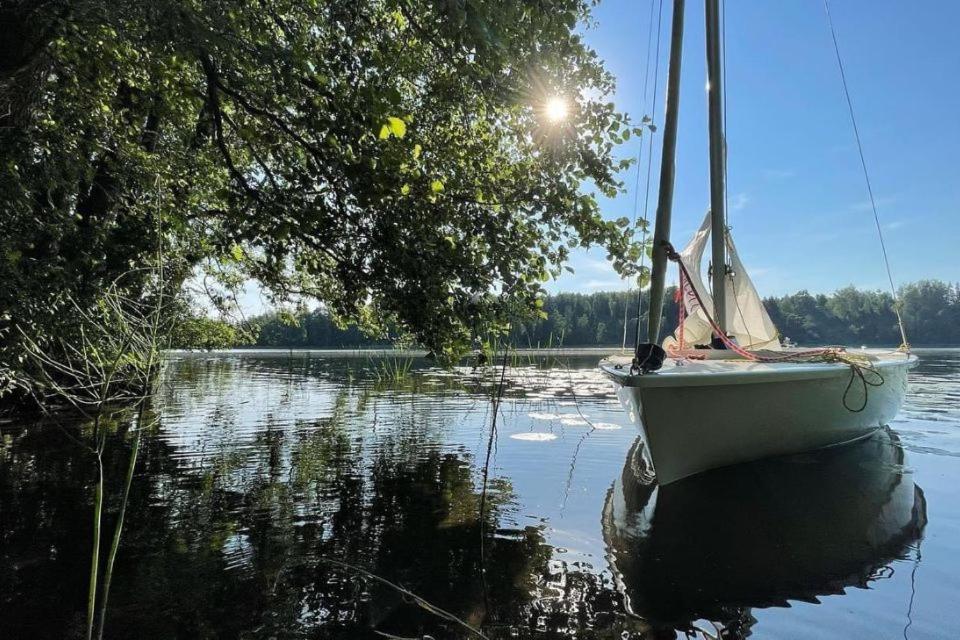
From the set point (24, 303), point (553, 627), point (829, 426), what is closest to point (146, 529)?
point (24, 303)

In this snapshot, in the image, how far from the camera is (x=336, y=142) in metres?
5.05

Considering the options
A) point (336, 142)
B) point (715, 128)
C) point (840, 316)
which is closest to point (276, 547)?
point (336, 142)

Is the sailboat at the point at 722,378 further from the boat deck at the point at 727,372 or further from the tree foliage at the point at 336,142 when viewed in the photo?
the tree foliage at the point at 336,142

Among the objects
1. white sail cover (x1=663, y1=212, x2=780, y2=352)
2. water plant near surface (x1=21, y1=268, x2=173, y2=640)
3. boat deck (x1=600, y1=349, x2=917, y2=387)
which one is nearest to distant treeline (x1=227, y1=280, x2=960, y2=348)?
white sail cover (x1=663, y1=212, x2=780, y2=352)

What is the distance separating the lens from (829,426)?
29.2 ft

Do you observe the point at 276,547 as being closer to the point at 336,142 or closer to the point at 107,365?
the point at 107,365

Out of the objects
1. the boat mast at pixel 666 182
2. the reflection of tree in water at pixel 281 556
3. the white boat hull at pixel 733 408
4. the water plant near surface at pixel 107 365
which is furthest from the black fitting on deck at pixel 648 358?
the water plant near surface at pixel 107 365

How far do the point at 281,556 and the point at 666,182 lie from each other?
694 cm

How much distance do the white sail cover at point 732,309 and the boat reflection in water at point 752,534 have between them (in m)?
2.57

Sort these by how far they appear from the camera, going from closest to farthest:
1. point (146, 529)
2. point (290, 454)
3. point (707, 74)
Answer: point (146, 529) < point (290, 454) < point (707, 74)

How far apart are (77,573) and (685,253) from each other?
10956 millimetres

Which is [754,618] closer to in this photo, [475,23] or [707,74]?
[475,23]

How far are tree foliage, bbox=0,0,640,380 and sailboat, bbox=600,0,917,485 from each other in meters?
1.60

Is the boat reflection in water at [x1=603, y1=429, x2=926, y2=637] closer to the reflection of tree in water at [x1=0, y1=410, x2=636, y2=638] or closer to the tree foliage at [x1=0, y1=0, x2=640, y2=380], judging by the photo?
the reflection of tree in water at [x1=0, y1=410, x2=636, y2=638]
